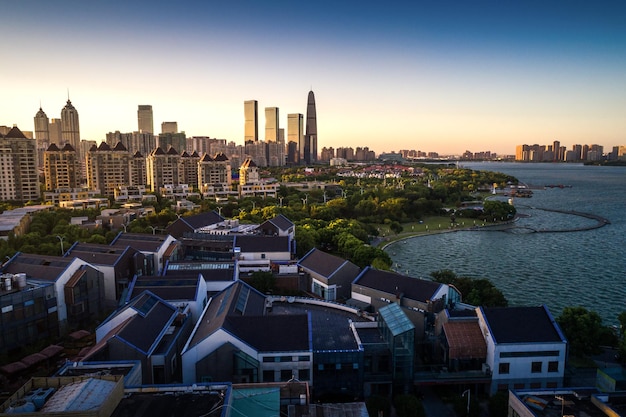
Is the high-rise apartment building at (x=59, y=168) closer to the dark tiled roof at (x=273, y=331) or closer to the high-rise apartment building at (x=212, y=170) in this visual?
the high-rise apartment building at (x=212, y=170)

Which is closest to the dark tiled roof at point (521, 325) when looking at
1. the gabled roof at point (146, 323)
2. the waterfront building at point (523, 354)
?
the waterfront building at point (523, 354)

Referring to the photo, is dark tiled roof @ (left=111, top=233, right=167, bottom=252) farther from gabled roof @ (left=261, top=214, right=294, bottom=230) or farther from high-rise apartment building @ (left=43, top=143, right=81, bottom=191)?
high-rise apartment building @ (left=43, top=143, right=81, bottom=191)

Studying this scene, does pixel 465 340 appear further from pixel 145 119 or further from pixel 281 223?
pixel 145 119

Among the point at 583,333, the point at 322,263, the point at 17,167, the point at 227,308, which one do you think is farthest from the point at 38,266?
the point at 17,167

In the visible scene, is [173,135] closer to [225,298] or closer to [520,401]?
[225,298]

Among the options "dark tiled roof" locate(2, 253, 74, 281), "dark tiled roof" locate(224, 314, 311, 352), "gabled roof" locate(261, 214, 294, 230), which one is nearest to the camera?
"dark tiled roof" locate(224, 314, 311, 352)

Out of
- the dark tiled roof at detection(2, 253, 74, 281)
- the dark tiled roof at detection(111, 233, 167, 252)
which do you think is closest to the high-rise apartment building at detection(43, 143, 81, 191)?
the dark tiled roof at detection(111, 233, 167, 252)
